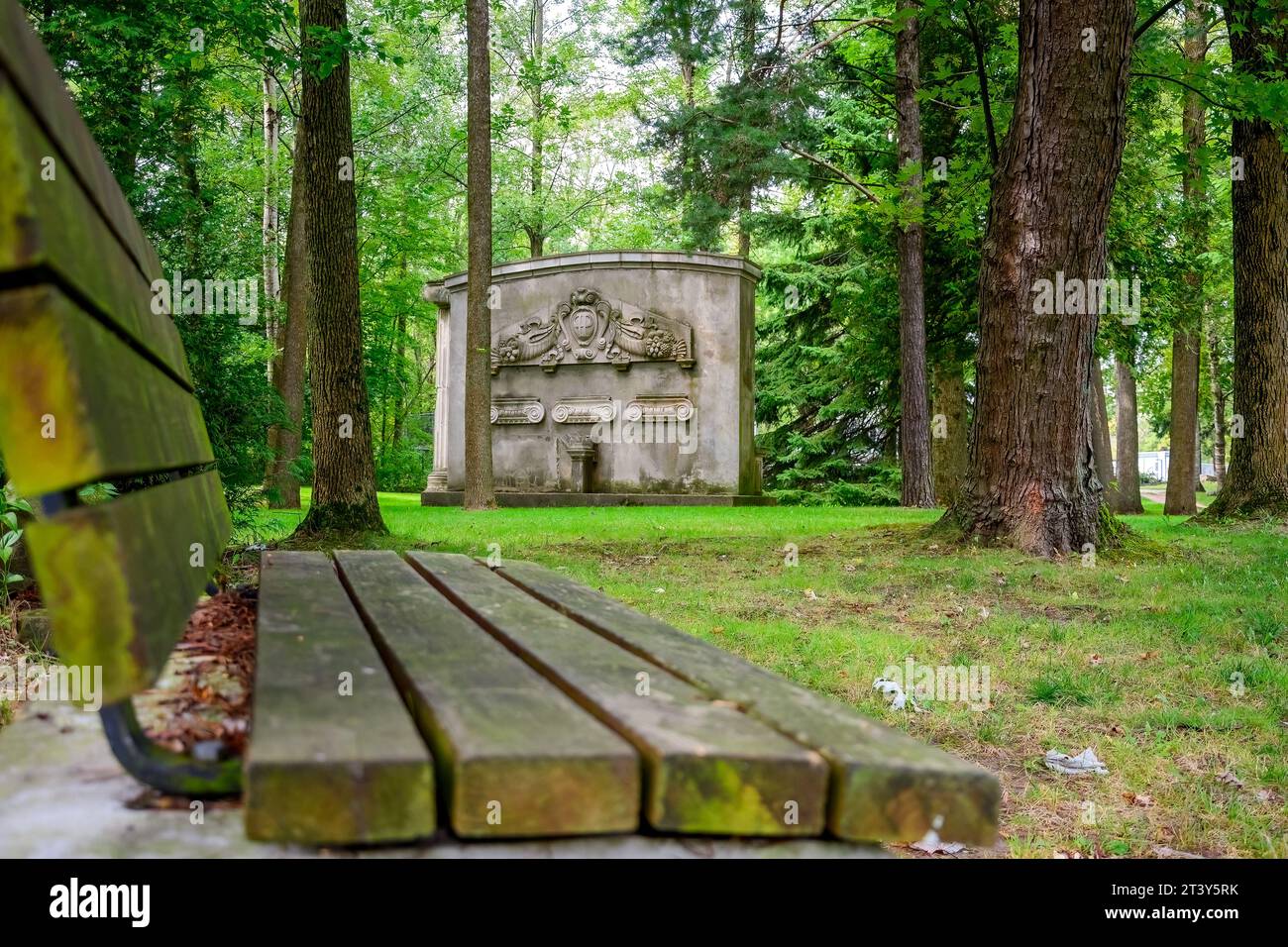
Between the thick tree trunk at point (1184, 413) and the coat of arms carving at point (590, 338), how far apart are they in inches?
371

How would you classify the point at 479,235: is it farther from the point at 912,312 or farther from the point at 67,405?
the point at 67,405

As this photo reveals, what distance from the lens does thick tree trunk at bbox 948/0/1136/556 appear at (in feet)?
25.1

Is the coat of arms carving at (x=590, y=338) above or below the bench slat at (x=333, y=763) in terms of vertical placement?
above

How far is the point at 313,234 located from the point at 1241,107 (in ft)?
28.5

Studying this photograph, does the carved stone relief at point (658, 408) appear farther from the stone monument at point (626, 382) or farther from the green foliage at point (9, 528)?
the green foliage at point (9, 528)

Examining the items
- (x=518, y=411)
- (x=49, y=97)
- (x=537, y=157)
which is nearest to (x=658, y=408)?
(x=518, y=411)

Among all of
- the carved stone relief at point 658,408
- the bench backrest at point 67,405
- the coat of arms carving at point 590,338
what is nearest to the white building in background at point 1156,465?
the carved stone relief at point 658,408

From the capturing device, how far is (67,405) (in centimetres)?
109

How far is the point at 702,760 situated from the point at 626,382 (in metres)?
18.1

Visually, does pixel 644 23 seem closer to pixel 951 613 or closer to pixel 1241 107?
pixel 1241 107

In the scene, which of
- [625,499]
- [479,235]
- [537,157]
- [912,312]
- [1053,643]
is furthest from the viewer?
[537,157]

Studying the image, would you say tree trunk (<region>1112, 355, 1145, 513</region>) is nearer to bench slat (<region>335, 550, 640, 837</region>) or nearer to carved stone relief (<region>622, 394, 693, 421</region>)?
carved stone relief (<region>622, 394, 693, 421</region>)

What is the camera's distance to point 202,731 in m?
1.48

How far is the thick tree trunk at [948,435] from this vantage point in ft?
63.5
